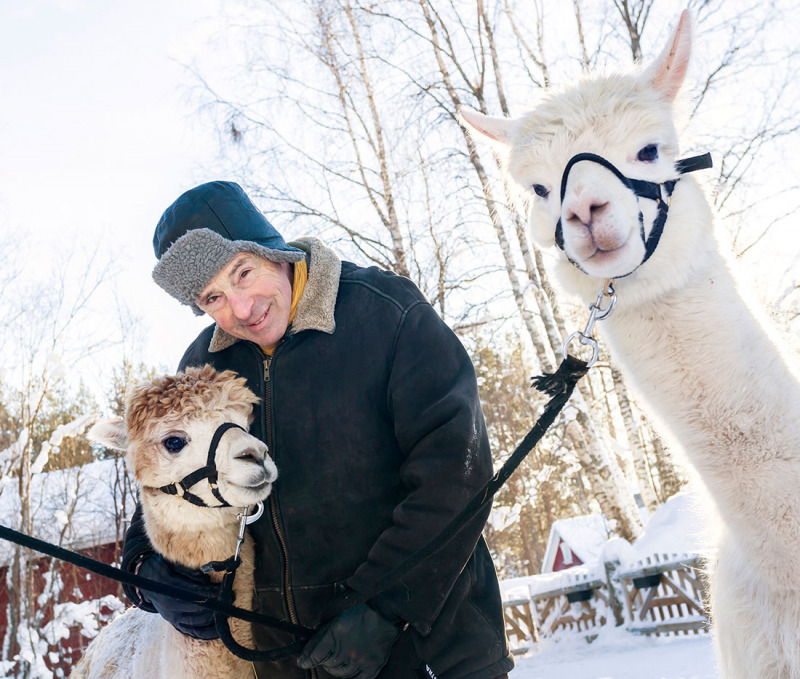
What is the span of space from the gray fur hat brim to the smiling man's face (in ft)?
0.10

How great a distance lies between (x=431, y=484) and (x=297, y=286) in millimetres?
850

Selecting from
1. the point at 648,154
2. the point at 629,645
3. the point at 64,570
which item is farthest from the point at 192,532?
the point at 64,570

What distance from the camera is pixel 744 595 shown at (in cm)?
164

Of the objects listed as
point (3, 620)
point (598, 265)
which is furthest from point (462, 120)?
point (3, 620)

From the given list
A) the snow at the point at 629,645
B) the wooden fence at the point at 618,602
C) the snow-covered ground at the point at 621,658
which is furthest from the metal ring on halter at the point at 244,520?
the wooden fence at the point at 618,602

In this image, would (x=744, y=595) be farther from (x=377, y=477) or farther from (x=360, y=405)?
(x=360, y=405)

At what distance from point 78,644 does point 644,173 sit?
17.1 m

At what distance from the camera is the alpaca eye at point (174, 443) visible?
6.53 ft

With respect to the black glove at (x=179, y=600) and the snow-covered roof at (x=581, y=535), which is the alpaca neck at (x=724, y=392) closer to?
the black glove at (x=179, y=600)

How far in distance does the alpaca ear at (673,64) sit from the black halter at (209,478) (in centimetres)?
160

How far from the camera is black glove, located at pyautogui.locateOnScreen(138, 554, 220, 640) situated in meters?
1.87

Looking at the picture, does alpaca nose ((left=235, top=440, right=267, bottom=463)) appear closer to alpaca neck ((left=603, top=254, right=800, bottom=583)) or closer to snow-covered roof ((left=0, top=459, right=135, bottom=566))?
alpaca neck ((left=603, top=254, right=800, bottom=583))

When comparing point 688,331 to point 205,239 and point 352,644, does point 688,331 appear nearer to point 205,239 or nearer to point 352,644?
point 352,644

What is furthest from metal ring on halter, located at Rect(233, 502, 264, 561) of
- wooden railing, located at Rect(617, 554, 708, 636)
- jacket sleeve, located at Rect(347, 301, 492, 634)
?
wooden railing, located at Rect(617, 554, 708, 636)
